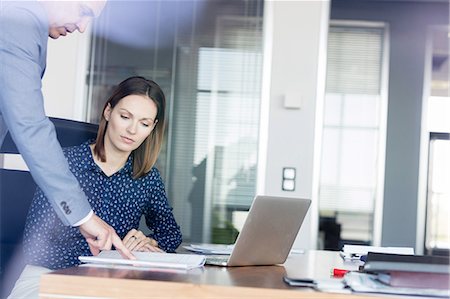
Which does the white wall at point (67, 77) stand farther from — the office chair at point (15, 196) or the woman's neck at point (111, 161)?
the woman's neck at point (111, 161)

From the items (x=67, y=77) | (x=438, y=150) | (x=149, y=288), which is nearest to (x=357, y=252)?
(x=149, y=288)

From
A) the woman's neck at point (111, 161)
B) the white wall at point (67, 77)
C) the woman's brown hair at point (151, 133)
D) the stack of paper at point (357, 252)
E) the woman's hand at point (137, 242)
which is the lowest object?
the stack of paper at point (357, 252)

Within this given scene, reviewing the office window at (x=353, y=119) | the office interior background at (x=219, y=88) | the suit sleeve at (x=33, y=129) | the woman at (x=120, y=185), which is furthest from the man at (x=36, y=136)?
the office window at (x=353, y=119)

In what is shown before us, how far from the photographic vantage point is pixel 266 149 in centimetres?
446

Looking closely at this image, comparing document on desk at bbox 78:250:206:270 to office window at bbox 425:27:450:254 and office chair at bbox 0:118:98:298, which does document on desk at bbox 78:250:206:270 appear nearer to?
office chair at bbox 0:118:98:298

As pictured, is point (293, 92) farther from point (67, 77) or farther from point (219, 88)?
point (67, 77)

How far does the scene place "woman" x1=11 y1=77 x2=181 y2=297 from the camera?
209cm

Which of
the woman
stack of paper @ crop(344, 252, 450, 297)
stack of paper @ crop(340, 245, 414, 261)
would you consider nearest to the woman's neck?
the woman

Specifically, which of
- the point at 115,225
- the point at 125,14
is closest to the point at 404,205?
the point at 125,14

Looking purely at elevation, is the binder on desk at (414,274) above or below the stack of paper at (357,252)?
above

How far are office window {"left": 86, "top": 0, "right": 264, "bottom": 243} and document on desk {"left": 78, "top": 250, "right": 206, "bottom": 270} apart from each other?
109 inches

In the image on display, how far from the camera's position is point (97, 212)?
223 centimetres

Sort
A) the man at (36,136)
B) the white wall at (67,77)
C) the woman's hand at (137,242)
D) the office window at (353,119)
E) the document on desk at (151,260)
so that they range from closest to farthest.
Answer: the document on desk at (151,260), the man at (36,136), the woman's hand at (137,242), the white wall at (67,77), the office window at (353,119)

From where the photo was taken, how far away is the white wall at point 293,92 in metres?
4.43
